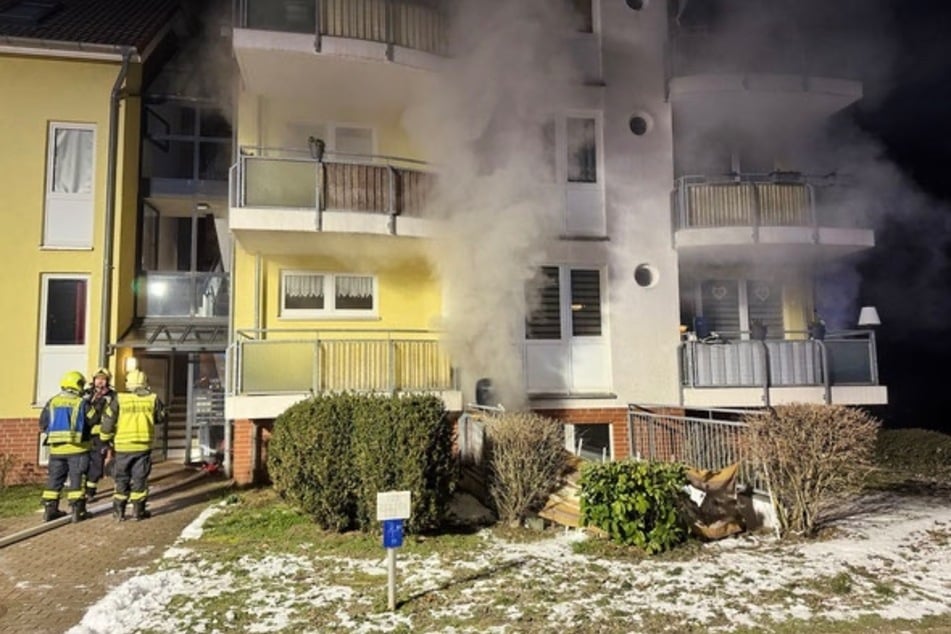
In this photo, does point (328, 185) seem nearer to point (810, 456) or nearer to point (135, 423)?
point (135, 423)

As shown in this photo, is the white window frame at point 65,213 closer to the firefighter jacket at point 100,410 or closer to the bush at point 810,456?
the firefighter jacket at point 100,410

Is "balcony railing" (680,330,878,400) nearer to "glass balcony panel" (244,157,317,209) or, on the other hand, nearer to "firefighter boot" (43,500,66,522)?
"glass balcony panel" (244,157,317,209)

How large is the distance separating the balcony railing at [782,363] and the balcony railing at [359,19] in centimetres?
634

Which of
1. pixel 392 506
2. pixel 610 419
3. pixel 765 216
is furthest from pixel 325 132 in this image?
pixel 392 506

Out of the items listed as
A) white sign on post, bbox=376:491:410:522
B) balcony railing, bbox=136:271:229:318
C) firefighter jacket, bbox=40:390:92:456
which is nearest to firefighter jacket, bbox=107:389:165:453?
firefighter jacket, bbox=40:390:92:456

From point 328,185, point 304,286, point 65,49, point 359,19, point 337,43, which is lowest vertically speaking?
point 304,286

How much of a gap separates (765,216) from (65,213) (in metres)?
11.8

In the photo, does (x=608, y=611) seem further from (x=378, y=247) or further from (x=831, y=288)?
(x=831, y=288)

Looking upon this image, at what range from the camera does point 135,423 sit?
7457 mm

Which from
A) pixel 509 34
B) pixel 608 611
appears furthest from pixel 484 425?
pixel 509 34

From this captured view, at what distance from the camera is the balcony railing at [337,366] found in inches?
337

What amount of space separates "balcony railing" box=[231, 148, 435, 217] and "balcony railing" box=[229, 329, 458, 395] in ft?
6.11

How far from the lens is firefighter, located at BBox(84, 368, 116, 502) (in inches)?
298

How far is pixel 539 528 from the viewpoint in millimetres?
6445
